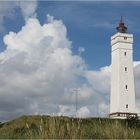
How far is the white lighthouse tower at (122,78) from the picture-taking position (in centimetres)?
5588

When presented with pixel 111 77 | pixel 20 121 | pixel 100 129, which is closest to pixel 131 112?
pixel 111 77

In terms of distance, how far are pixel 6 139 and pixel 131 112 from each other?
153ft

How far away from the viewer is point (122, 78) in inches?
2253

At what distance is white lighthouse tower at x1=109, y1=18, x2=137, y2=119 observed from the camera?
55875 mm

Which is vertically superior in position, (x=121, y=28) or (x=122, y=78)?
(x=121, y=28)

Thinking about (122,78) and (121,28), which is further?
(121,28)

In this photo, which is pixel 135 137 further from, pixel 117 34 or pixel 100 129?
pixel 117 34

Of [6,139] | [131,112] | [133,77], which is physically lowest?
[6,139]

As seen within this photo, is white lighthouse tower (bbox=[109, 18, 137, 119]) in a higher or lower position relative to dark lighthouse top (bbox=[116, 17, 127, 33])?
lower

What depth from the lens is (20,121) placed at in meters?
23.7

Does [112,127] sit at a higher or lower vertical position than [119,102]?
lower

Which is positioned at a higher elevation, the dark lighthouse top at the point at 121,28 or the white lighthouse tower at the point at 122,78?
the dark lighthouse top at the point at 121,28

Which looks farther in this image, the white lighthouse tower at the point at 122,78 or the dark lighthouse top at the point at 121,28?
the dark lighthouse top at the point at 121,28

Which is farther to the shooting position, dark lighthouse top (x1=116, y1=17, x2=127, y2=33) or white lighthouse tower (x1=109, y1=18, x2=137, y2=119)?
dark lighthouse top (x1=116, y1=17, x2=127, y2=33)
